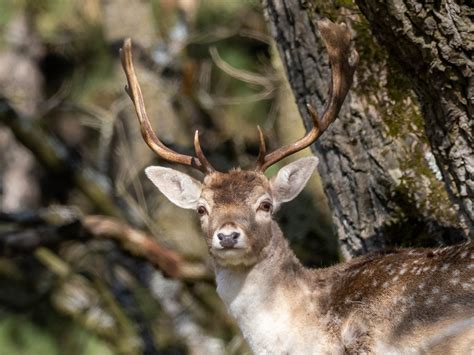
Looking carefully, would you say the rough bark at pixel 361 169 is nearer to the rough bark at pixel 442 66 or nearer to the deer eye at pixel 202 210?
the rough bark at pixel 442 66

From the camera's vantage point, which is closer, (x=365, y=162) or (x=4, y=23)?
(x=365, y=162)

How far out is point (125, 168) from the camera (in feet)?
45.8

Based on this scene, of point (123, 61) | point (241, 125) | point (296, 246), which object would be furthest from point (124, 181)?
point (123, 61)

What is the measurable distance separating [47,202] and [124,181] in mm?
4297

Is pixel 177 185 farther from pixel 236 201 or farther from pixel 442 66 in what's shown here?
pixel 442 66

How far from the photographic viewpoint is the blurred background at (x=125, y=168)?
10.9m

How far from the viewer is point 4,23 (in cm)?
1439

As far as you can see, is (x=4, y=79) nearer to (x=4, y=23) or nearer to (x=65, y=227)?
(x=4, y=23)

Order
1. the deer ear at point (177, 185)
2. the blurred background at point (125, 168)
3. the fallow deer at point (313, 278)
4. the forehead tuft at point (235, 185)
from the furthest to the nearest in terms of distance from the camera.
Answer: the blurred background at point (125, 168)
the deer ear at point (177, 185)
the forehead tuft at point (235, 185)
the fallow deer at point (313, 278)

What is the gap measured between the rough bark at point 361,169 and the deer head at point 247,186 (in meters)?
0.45

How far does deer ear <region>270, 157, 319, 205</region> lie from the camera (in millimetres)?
6695

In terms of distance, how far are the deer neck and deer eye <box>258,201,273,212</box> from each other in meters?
0.13

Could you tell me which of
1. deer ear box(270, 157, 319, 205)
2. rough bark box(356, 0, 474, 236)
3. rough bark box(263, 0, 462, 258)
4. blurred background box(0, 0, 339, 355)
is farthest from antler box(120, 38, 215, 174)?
blurred background box(0, 0, 339, 355)

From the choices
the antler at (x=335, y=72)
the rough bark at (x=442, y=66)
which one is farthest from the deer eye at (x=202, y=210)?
the rough bark at (x=442, y=66)
